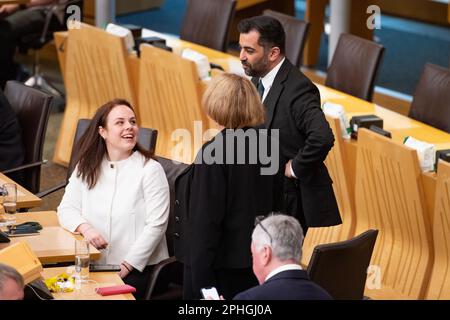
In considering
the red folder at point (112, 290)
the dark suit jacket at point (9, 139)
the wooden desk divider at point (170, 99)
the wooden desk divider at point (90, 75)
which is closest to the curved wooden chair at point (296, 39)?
the wooden desk divider at point (170, 99)

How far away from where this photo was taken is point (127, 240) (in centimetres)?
543

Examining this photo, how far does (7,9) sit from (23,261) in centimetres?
604

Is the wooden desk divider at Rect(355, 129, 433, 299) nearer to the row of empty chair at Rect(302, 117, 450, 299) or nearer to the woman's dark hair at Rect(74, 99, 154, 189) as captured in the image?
the row of empty chair at Rect(302, 117, 450, 299)

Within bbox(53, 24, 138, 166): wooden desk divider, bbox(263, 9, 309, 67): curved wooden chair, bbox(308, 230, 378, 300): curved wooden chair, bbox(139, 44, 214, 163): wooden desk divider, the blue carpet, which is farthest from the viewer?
the blue carpet

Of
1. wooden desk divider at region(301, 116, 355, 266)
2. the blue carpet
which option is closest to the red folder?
wooden desk divider at region(301, 116, 355, 266)

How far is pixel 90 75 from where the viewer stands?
27.8 feet

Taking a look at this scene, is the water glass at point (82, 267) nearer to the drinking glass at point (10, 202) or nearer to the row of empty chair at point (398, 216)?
the drinking glass at point (10, 202)

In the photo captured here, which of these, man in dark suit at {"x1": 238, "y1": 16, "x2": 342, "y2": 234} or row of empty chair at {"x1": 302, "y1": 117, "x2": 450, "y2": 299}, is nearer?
man in dark suit at {"x1": 238, "y1": 16, "x2": 342, "y2": 234}

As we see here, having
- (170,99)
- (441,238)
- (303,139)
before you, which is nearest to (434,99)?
(441,238)

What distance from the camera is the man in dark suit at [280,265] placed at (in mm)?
3881

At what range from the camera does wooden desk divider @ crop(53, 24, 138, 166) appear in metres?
8.19

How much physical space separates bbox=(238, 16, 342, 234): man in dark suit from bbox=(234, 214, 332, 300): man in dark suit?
132cm

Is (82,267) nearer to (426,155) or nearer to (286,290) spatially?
(286,290)
